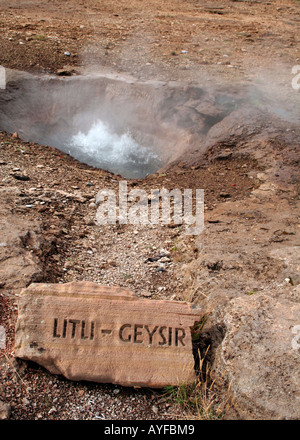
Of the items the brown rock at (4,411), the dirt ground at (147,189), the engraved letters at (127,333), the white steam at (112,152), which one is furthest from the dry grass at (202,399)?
the white steam at (112,152)

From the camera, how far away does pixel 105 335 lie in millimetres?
2301

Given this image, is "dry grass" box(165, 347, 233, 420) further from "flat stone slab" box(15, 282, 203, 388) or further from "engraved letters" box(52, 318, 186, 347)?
"engraved letters" box(52, 318, 186, 347)

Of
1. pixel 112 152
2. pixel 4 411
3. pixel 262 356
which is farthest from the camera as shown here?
pixel 112 152

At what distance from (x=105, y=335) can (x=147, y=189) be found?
95.9 inches

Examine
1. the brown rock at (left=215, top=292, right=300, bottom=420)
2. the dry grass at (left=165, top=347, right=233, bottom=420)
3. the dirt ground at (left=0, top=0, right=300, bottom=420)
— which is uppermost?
the dirt ground at (left=0, top=0, right=300, bottom=420)

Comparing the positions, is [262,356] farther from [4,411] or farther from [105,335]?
[4,411]

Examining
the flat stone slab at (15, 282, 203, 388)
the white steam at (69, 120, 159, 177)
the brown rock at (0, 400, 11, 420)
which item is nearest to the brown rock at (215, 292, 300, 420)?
the flat stone slab at (15, 282, 203, 388)

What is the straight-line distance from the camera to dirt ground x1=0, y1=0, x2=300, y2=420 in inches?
88.0

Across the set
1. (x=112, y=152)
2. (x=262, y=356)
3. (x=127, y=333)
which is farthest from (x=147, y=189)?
(x=262, y=356)

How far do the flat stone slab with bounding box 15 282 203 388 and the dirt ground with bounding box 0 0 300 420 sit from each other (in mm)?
105

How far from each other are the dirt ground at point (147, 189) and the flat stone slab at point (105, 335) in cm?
10

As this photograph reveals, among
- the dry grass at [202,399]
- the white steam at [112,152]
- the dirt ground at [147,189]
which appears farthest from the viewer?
the white steam at [112,152]

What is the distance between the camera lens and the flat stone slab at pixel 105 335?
7.29 feet

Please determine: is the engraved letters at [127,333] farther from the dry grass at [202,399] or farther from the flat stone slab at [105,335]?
the dry grass at [202,399]
